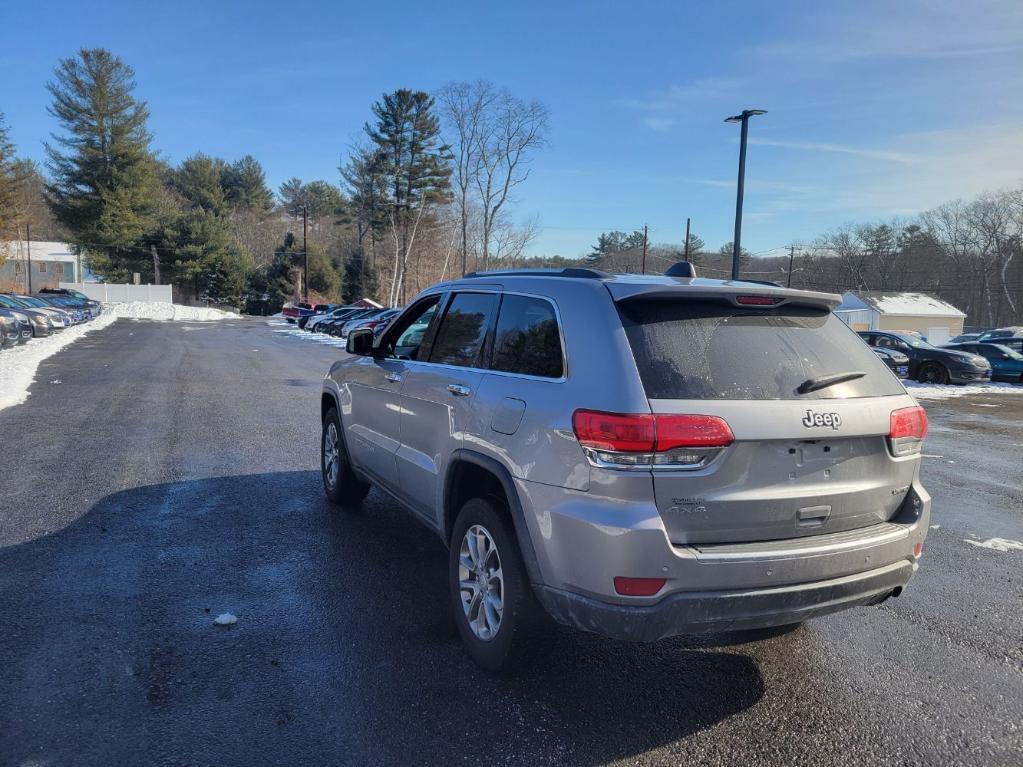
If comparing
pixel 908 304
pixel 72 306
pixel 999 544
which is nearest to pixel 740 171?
pixel 999 544

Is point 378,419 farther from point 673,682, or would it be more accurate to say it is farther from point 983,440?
point 983,440

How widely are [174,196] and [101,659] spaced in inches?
3490

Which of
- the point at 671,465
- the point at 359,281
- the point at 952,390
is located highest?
the point at 359,281

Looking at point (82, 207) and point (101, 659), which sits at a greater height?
point (82, 207)

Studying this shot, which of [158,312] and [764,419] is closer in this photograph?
[764,419]

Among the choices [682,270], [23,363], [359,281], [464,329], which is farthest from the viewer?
[359,281]

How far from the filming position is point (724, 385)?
285 centimetres

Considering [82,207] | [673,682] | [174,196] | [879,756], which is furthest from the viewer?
[174,196]

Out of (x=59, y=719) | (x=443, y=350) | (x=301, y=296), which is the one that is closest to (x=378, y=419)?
(x=443, y=350)

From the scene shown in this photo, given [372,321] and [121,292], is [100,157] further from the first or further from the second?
[372,321]

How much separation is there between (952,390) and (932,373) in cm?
223

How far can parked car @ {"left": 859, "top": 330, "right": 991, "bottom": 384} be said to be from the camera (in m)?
20.3

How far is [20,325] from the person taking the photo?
71.7 feet

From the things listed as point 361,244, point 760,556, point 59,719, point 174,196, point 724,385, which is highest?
point 174,196
